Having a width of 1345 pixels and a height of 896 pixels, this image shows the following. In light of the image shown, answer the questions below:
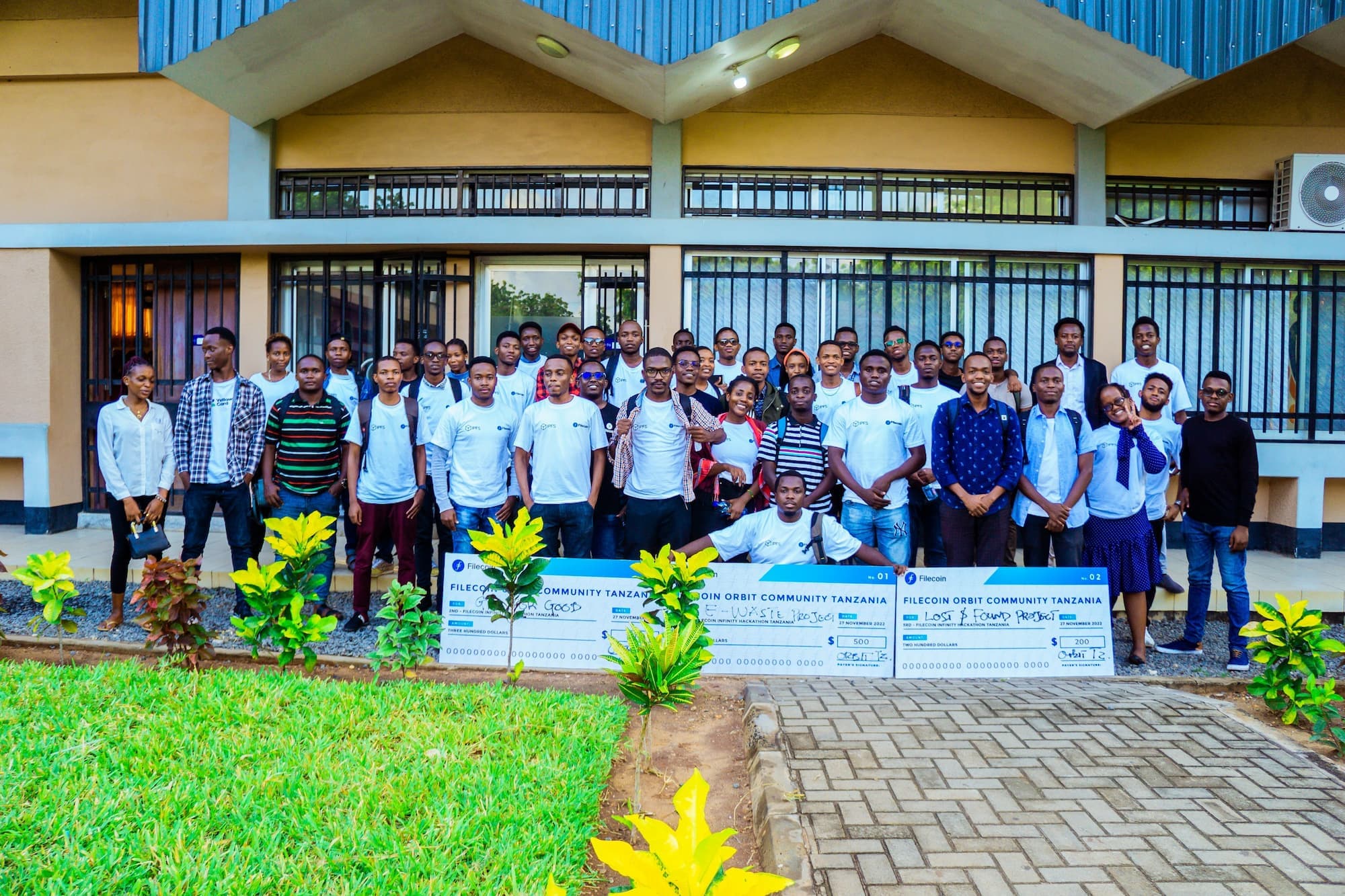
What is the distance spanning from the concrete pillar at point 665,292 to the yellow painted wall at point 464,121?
3.47ft

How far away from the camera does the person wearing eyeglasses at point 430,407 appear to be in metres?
5.77

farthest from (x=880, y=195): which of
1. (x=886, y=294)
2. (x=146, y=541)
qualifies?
(x=146, y=541)

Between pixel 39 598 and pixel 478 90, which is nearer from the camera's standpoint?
pixel 39 598

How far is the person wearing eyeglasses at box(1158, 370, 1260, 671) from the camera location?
5.29 m

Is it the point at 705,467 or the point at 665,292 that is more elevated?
the point at 665,292

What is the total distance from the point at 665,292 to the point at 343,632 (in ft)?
14.0

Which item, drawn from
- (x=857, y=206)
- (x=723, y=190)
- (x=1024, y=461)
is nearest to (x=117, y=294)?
(x=723, y=190)

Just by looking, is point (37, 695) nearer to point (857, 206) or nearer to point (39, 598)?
point (39, 598)

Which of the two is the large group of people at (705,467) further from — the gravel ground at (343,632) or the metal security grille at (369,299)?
the metal security grille at (369,299)

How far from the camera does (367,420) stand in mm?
5586

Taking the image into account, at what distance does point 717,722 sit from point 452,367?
3.83 m

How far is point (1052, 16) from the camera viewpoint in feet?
22.4

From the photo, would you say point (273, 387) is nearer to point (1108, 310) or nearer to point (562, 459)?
point (562, 459)

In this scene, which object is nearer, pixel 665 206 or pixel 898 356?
pixel 898 356
